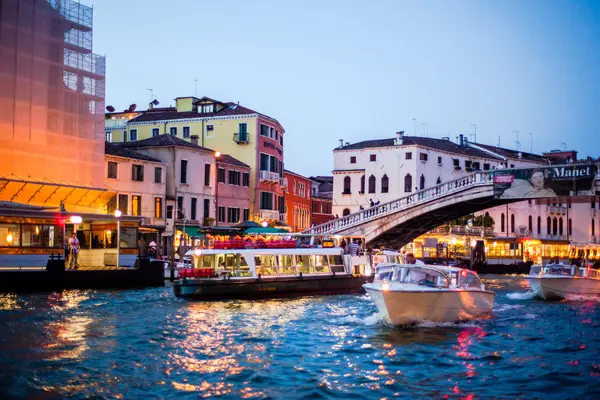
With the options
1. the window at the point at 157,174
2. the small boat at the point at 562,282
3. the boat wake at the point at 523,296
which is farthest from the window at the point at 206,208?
the small boat at the point at 562,282

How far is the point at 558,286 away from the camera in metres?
24.7

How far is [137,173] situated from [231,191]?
740 cm

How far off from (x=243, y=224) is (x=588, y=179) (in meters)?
14.3

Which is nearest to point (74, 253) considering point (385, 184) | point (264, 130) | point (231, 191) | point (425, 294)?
point (425, 294)

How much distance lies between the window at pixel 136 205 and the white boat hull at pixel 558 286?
19.9 meters

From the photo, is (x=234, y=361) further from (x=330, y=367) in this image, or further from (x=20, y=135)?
(x=20, y=135)

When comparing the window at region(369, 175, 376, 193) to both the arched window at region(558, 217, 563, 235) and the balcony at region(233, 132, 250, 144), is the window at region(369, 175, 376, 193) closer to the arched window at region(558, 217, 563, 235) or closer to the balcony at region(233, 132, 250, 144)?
the balcony at region(233, 132, 250, 144)

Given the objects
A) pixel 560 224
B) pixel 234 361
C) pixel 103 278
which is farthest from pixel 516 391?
pixel 560 224

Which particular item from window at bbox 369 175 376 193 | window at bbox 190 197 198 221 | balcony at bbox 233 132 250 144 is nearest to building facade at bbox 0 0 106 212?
window at bbox 190 197 198 221

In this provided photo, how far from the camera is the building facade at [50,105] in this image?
99.5 feet

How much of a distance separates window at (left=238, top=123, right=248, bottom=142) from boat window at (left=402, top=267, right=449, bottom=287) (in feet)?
99.9

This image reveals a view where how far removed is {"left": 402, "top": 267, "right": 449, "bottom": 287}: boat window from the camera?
56.7ft

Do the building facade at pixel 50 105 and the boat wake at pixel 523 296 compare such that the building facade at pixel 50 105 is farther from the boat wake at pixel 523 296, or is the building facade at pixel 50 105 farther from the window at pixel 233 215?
the boat wake at pixel 523 296

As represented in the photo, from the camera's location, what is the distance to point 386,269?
1802cm
